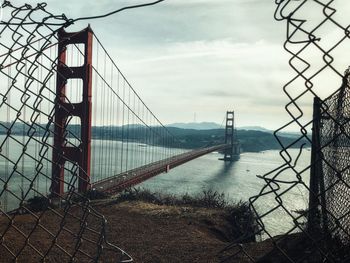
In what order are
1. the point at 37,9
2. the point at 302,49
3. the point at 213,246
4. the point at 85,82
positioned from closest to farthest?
the point at 302,49 → the point at 37,9 → the point at 213,246 → the point at 85,82

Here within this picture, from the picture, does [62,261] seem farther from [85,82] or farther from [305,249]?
[85,82]

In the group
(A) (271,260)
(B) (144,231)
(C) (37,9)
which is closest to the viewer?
(C) (37,9)

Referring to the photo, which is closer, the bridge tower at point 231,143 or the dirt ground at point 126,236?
the dirt ground at point 126,236

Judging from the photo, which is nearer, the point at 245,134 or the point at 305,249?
the point at 305,249

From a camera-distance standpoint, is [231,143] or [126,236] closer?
[126,236]

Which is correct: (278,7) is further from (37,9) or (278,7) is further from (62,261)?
(62,261)

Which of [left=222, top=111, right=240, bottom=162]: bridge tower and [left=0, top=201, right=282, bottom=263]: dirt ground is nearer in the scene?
[left=0, top=201, right=282, bottom=263]: dirt ground

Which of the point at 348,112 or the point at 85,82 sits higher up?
the point at 85,82

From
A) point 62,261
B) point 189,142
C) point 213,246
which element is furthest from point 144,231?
point 189,142

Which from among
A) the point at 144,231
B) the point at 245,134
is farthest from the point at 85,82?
the point at 245,134
